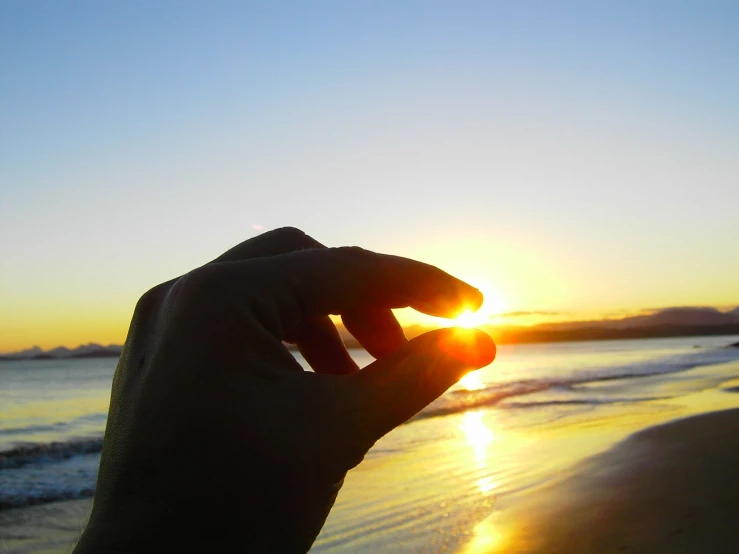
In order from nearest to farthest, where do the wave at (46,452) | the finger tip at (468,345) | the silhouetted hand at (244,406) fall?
the silhouetted hand at (244,406) < the finger tip at (468,345) < the wave at (46,452)

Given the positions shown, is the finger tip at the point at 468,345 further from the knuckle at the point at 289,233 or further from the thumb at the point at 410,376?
the knuckle at the point at 289,233

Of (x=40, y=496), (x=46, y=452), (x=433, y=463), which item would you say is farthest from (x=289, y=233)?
(x=46, y=452)

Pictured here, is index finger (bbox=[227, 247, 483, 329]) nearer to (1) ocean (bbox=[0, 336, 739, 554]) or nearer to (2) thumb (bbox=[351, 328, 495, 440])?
(2) thumb (bbox=[351, 328, 495, 440])

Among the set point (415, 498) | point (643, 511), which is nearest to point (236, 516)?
point (643, 511)

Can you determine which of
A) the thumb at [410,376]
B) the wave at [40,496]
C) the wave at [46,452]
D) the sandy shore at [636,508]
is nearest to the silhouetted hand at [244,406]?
the thumb at [410,376]

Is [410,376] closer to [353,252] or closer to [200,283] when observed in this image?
[353,252]

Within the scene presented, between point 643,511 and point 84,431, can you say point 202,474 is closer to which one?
point 643,511

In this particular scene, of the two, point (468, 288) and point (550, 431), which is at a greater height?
point (468, 288)
